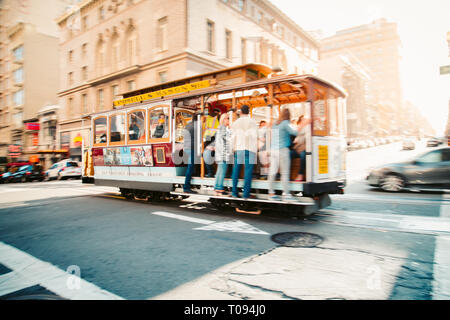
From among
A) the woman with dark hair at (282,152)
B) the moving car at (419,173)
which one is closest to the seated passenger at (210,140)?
the woman with dark hair at (282,152)

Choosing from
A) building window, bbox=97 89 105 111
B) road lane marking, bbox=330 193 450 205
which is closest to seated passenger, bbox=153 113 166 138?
road lane marking, bbox=330 193 450 205

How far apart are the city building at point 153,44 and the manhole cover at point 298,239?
17.3m

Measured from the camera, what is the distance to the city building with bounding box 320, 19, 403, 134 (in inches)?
4678

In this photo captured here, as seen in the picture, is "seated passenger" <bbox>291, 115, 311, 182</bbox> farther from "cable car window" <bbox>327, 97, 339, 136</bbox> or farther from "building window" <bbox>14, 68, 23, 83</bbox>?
"building window" <bbox>14, 68, 23, 83</bbox>

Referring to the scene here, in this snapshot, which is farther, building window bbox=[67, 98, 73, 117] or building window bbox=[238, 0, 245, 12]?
building window bbox=[67, 98, 73, 117]

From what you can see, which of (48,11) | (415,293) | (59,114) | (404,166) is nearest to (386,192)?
(404,166)

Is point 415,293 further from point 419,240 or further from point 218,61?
point 218,61

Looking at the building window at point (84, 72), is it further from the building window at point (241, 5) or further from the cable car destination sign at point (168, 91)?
the cable car destination sign at point (168, 91)

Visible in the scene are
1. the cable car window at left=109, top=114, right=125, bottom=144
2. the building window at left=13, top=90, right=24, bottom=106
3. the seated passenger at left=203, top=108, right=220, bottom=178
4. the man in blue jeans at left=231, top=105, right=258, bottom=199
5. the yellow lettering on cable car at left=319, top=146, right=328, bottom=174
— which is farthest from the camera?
the building window at left=13, top=90, right=24, bottom=106

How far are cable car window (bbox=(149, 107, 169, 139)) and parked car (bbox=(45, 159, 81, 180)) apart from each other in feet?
57.5

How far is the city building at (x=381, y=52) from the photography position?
4678 inches

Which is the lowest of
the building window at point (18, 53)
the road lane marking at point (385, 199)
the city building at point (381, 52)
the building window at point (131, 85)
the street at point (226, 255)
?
the street at point (226, 255)

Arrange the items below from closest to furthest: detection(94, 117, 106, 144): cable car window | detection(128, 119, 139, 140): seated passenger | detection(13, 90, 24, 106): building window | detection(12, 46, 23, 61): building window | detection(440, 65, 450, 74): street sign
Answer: detection(440, 65, 450, 74): street sign
detection(128, 119, 139, 140): seated passenger
detection(94, 117, 106, 144): cable car window
detection(12, 46, 23, 61): building window
detection(13, 90, 24, 106): building window

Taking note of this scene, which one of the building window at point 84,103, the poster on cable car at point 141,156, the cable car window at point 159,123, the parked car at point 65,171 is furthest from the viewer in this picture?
the building window at point 84,103
